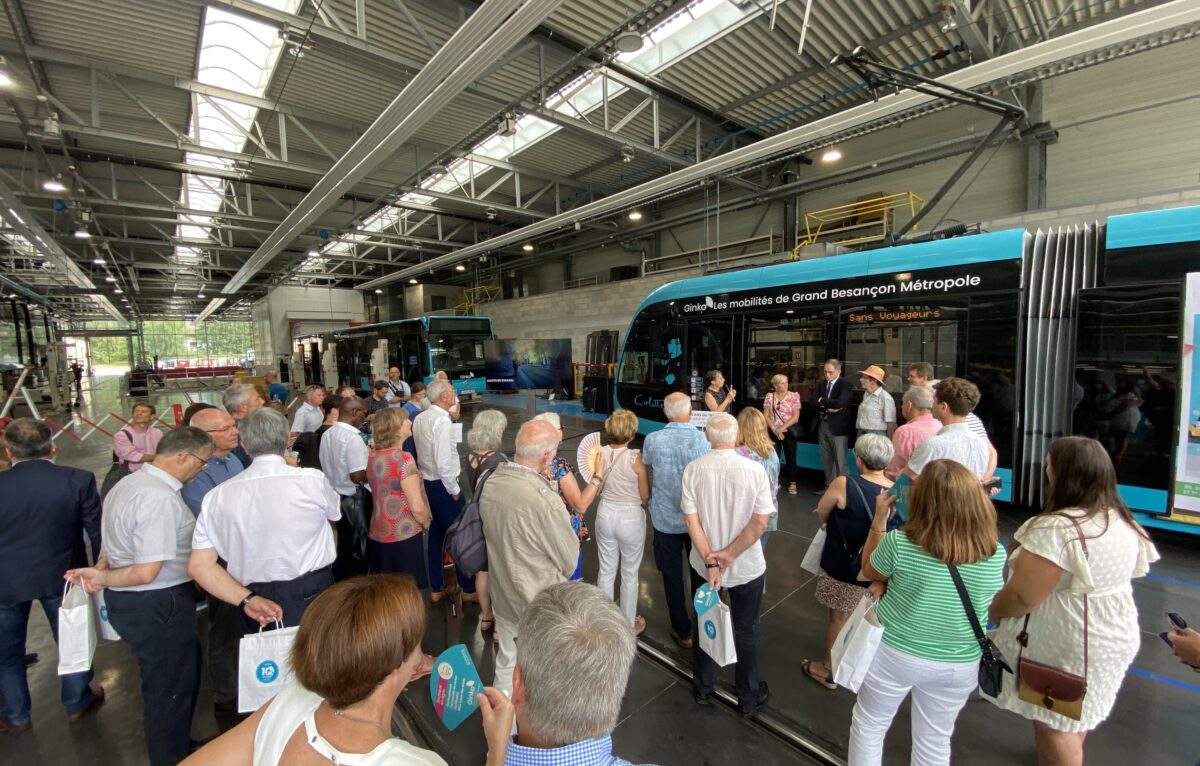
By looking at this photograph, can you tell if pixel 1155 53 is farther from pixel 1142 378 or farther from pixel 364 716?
pixel 364 716

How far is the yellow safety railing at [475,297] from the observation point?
2247cm

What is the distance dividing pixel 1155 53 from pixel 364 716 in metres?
13.1

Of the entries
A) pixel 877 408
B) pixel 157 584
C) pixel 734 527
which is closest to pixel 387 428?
pixel 157 584

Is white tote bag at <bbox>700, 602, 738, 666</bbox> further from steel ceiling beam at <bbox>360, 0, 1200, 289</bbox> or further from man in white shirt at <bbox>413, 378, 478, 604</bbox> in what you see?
steel ceiling beam at <bbox>360, 0, 1200, 289</bbox>

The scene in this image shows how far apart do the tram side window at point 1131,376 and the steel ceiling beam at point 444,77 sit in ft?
19.1

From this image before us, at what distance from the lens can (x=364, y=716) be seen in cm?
100

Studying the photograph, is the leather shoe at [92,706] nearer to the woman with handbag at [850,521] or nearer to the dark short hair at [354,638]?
the dark short hair at [354,638]

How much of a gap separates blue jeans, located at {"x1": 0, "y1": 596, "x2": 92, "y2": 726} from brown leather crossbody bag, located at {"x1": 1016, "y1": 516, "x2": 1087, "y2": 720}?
14.4 ft

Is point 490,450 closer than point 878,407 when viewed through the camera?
Yes

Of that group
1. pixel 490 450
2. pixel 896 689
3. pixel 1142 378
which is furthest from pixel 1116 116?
pixel 490 450

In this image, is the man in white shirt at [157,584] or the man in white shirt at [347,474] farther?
the man in white shirt at [347,474]

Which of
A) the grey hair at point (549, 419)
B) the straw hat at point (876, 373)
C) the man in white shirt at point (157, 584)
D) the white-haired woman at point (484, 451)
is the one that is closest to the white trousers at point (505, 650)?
the white-haired woman at point (484, 451)

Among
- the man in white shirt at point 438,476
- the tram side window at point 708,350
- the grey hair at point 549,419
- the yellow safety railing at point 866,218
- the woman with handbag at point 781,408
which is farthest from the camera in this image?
the yellow safety railing at point 866,218

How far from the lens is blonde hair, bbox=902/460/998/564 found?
165cm
